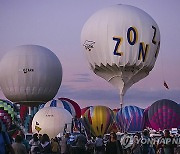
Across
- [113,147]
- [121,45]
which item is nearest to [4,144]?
[113,147]

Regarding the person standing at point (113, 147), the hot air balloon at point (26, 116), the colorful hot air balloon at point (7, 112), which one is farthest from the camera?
the hot air balloon at point (26, 116)

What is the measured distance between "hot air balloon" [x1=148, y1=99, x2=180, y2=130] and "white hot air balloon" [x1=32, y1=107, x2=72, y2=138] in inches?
313

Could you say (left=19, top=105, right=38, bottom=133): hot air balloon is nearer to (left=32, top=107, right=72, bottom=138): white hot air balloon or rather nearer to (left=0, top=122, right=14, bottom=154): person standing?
(left=32, top=107, right=72, bottom=138): white hot air balloon

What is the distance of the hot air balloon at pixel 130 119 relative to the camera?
38.8m

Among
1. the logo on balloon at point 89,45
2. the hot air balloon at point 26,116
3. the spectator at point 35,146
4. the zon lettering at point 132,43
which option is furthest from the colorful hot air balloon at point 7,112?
the spectator at point 35,146

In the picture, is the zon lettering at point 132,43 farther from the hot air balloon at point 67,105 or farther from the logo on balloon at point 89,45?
→ the hot air balloon at point 67,105

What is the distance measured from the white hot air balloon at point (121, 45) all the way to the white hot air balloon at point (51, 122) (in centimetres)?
452

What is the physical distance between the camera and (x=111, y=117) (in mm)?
39562

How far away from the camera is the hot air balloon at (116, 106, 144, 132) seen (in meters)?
38.8

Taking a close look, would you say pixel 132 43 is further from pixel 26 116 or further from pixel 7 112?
pixel 26 116

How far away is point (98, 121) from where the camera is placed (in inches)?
1534

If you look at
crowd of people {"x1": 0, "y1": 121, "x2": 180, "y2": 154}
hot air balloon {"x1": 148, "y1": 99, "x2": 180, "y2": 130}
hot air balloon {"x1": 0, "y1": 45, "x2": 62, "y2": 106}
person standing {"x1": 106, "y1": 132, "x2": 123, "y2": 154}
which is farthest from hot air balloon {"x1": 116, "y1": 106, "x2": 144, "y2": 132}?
person standing {"x1": 106, "y1": 132, "x2": 123, "y2": 154}

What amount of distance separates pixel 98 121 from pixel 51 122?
8.90 m

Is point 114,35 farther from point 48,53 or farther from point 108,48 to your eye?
point 48,53
